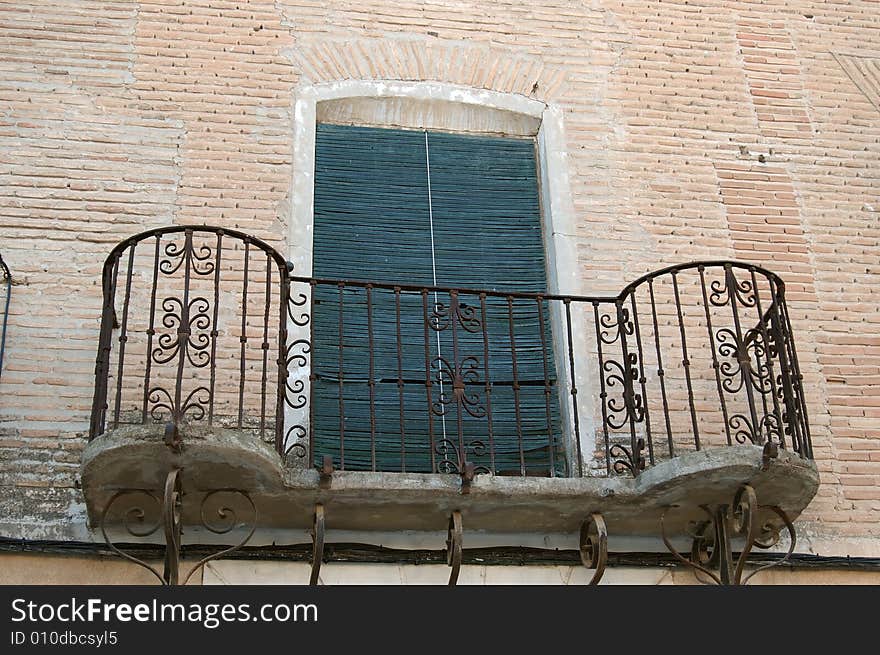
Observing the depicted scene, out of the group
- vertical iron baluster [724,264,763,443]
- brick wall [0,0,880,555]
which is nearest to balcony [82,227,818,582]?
vertical iron baluster [724,264,763,443]

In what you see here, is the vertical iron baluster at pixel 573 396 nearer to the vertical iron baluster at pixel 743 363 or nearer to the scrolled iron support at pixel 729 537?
the scrolled iron support at pixel 729 537

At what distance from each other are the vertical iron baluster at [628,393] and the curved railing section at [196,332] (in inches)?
72.0

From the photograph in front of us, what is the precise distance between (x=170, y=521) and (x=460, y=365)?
75.3 inches

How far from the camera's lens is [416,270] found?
837cm

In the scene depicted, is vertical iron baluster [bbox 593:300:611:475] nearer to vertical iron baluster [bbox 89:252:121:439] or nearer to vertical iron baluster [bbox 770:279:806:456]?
vertical iron baluster [bbox 770:279:806:456]

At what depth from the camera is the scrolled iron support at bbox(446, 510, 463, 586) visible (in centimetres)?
659

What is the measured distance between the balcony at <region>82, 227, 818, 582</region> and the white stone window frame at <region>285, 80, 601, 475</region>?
4.3 inches

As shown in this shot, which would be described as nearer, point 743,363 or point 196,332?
point 743,363

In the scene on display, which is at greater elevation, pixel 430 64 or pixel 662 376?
pixel 430 64

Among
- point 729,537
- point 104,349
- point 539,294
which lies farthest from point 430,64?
point 729,537

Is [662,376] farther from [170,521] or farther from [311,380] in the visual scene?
[170,521]

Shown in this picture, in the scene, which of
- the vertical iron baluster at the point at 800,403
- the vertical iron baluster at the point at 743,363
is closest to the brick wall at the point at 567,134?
the vertical iron baluster at the point at 800,403

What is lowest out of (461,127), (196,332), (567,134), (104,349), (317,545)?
(317,545)

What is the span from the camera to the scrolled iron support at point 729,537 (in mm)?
6737
